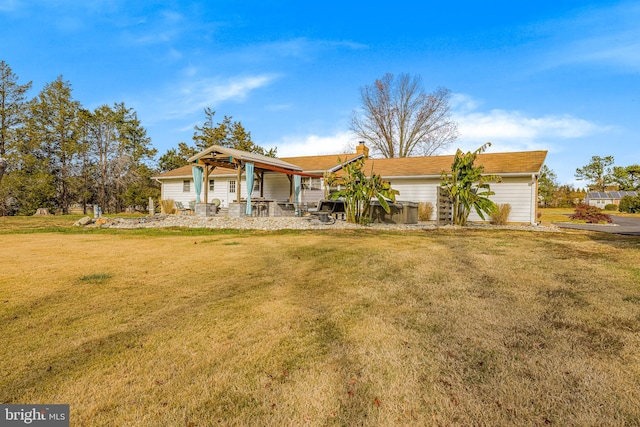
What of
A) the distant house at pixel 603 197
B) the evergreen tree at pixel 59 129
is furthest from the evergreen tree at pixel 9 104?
the distant house at pixel 603 197

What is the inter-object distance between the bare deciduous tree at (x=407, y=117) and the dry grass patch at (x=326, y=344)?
2780 cm

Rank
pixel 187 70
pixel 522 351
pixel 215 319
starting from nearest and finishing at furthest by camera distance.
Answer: pixel 522 351 → pixel 215 319 → pixel 187 70

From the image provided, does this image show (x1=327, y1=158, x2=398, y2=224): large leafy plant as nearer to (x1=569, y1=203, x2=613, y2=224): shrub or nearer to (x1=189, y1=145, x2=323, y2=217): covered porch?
(x1=189, y1=145, x2=323, y2=217): covered porch

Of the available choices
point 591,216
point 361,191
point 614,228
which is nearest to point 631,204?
point 591,216

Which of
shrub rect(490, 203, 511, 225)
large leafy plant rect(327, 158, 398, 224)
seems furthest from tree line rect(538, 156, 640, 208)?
large leafy plant rect(327, 158, 398, 224)

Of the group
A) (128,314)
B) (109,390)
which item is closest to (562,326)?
(109,390)

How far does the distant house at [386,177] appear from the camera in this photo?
15.7m

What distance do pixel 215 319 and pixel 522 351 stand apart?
262 centimetres

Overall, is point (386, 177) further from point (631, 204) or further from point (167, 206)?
point (631, 204)

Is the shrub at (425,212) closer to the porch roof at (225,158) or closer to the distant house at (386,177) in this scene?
the distant house at (386,177)

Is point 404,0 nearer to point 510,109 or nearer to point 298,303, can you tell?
point 510,109

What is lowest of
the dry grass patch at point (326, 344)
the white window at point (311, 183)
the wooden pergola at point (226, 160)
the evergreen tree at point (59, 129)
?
the dry grass patch at point (326, 344)

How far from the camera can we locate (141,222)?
48.7 feet

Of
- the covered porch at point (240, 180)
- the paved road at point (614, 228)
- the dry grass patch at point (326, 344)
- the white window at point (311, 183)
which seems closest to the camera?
the dry grass patch at point (326, 344)
